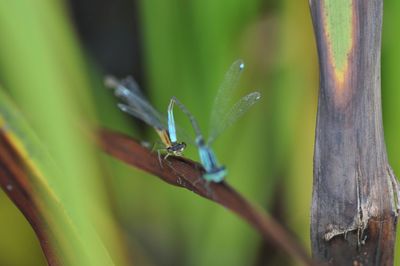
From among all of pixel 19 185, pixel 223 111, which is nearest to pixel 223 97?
pixel 223 111

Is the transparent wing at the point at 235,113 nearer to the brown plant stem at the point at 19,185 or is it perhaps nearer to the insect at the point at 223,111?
the insect at the point at 223,111

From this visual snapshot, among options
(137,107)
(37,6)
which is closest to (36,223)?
(37,6)

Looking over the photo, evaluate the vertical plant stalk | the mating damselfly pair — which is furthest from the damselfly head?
the vertical plant stalk

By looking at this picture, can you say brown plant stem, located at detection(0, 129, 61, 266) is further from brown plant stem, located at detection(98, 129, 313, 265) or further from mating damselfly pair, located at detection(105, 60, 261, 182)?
mating damselfly pair, located at detection(105, 60, 261, 182)

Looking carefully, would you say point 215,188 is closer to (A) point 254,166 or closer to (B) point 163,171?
(B) point 163,171

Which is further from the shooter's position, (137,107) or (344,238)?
(137,107)

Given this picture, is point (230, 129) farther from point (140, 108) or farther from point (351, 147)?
point (351, 147)
